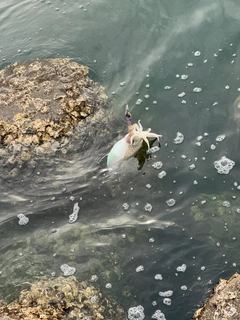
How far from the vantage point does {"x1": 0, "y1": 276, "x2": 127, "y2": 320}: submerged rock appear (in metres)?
4.36

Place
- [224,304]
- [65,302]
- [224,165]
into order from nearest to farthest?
1. [224,304]
2. [65,302]
3. [224,165]

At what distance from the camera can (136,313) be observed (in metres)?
4.68

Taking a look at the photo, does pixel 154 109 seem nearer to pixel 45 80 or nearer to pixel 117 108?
pixel 117 108

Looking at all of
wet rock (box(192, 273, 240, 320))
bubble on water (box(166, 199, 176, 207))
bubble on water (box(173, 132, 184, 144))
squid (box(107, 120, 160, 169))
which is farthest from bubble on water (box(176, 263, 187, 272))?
bubble on water (box(173, 132, 184, 144))

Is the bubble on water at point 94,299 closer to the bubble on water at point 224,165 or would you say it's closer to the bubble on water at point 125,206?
the bubble on water at point 125,206

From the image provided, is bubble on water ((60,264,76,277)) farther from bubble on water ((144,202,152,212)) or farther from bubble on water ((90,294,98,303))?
bubble on water ((144,202,152,212))

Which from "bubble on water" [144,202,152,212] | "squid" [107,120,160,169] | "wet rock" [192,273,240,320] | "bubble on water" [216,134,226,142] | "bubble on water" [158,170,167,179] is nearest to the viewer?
"wet rock" [192,273,240,320]

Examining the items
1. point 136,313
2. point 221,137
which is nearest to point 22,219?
point 136,313

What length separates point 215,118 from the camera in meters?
6.34

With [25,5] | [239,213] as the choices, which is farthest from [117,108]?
[25,5]

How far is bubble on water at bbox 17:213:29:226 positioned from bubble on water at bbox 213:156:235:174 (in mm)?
3042

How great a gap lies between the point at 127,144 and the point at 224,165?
1.56m

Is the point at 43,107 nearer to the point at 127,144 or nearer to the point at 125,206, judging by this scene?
the point at 127,144

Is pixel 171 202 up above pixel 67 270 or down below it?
below
